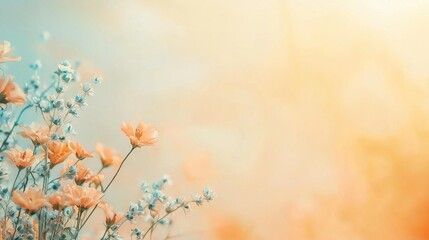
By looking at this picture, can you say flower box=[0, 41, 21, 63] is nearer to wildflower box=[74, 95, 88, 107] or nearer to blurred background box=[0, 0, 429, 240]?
wildflower box=[74, 95, 88, 107]

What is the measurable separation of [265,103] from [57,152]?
3.16 feet

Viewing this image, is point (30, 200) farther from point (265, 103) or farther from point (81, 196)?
point (265, 103)

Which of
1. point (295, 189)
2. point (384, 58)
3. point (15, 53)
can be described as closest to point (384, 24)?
point (384, 58)

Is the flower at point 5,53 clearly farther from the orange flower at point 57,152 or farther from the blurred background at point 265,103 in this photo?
the blurred background at point 265,103

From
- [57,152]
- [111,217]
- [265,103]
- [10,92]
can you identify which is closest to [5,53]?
[10,92]

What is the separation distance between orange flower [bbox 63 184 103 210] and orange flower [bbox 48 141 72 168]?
0.06 metres

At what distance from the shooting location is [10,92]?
873 mm

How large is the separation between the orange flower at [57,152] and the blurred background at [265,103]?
0.69 metres

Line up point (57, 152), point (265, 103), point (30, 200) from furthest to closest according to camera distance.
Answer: point (265, 103) → point (57, 152) → point (30, 200)

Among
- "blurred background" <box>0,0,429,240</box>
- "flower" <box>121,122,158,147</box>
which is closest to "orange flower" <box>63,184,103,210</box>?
"flower" <box>121,122,158,147</box>

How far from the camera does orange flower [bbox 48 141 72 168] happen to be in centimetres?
95

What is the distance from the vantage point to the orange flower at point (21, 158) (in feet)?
3.01

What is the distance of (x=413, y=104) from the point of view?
6.37 ft

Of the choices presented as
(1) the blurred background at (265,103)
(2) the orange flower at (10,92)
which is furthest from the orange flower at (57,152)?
(1) the blurred background at (265,103)
